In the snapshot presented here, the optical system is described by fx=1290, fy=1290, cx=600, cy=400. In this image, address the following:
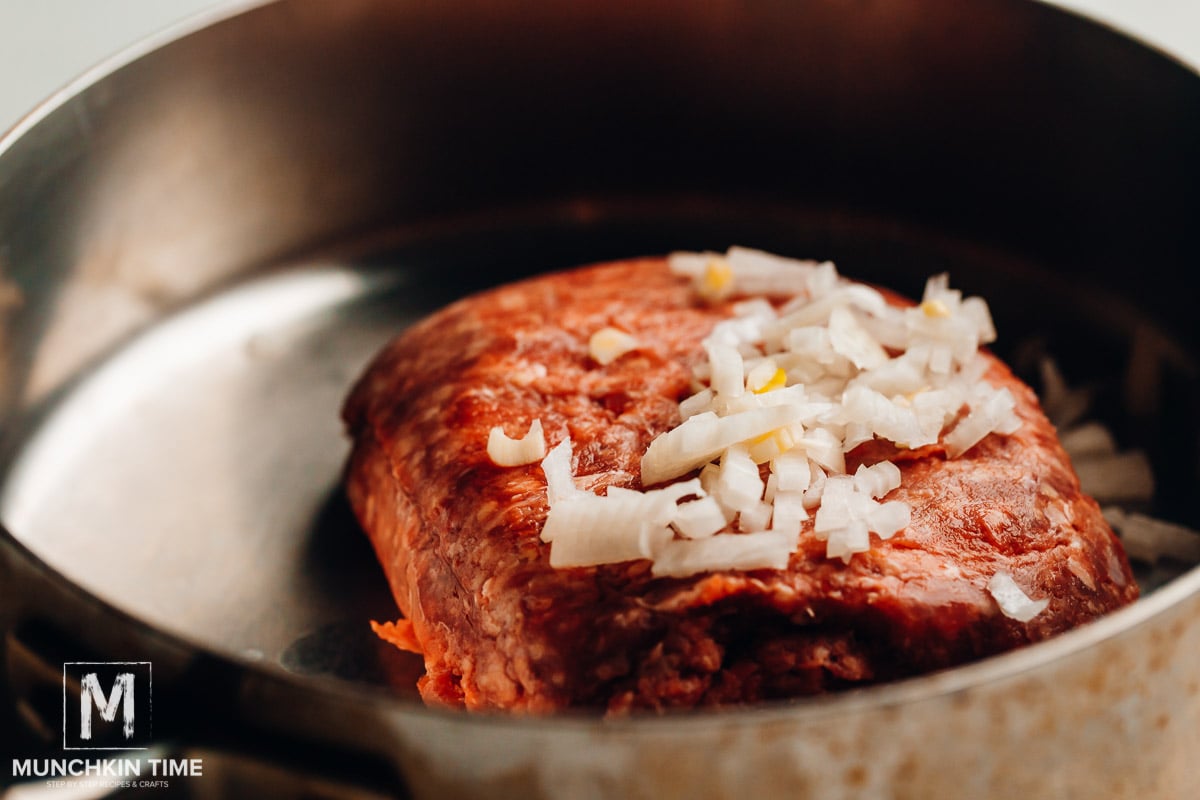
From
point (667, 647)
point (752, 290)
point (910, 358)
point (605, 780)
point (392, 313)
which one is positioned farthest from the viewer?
point (392, 313)

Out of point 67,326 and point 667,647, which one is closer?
point 667,647

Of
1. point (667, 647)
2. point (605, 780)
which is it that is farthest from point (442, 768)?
point (667, 647)

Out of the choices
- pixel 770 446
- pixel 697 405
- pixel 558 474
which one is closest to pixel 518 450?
pixel 558 474

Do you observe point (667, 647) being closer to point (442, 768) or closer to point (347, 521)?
point (442, 768)

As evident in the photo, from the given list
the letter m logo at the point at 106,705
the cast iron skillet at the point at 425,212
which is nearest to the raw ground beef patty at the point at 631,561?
the cast iron skillet at the point at 425,212

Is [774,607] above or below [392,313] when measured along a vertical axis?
below

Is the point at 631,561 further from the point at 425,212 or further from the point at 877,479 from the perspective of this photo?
the point at 425,212
